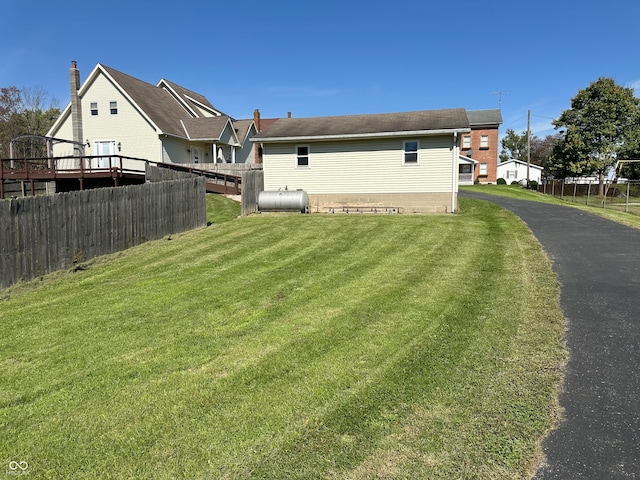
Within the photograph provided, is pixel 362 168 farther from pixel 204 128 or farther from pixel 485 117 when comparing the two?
pixel 485 117

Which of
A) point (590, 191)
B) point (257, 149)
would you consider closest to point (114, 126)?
point (257, 149)

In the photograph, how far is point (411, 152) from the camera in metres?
19.7

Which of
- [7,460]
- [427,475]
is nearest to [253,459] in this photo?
[427,475]

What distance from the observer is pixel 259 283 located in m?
7.90

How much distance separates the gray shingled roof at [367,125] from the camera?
1945cm

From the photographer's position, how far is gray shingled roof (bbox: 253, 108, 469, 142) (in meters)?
19.5

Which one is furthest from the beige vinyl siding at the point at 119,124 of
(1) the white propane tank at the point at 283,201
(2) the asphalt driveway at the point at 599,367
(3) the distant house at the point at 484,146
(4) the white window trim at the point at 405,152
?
(3) the distant house at the point at 484,146

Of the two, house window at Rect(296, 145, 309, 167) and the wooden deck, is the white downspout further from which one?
the wooden deck

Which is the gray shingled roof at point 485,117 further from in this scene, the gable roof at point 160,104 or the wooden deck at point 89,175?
the wooden deck at point 89,175

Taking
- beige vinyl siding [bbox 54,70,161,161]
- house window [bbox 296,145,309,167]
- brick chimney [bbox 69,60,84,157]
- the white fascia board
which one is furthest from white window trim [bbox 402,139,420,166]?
brick chimney [bbox 69,60,84,157]

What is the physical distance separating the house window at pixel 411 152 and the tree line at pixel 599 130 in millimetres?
25714

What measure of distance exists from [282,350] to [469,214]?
49.3 feet

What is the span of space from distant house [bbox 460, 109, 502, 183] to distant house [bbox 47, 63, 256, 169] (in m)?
27.4

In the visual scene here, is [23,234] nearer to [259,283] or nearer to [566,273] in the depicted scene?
[259,283]
